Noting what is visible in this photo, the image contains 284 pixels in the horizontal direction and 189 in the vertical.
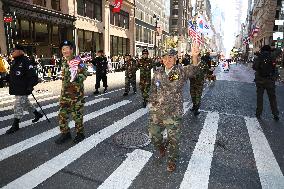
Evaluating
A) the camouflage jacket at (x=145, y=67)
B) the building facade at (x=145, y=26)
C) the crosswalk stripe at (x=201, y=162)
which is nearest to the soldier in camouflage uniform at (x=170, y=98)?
the crosswalk stripe at (x=201, y=162)

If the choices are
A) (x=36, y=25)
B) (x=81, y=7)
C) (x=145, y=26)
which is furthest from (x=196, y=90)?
(x=145, y=26)

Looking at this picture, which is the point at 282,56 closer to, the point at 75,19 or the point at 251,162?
the point at 75,19

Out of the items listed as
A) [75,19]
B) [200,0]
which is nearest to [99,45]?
[75,19]

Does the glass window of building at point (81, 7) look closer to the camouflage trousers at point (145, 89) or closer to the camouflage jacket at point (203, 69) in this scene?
the camouflage trousers at point (145, 89)

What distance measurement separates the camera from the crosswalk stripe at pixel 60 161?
4.05 m

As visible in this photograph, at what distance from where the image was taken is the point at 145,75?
9.86 m

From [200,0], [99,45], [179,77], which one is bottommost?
[179,77]

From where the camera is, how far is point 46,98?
11.2 metres

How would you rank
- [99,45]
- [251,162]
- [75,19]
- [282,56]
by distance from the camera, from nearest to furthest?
[251,162] < [75,19] < [282,56] < [99,45]

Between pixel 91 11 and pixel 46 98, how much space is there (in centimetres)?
2400

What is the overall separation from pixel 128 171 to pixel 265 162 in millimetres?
2583

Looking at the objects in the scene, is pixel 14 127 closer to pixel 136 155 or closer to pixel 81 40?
pixel 136 155

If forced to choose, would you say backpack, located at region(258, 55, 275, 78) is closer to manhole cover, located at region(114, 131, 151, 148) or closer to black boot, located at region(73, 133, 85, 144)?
manhole cover, located at region(114, 131, 151, 148)

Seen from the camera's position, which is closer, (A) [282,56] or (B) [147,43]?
(A) [282,56]
